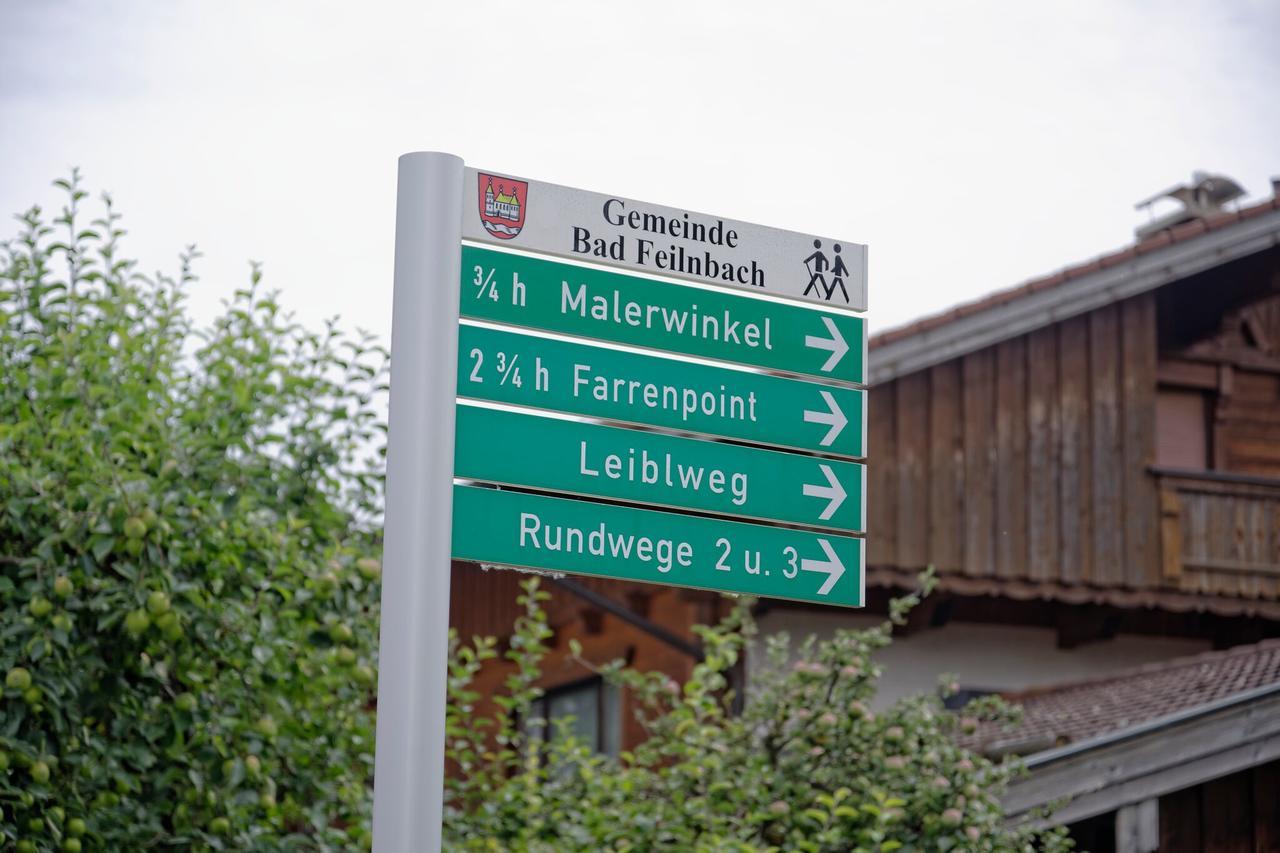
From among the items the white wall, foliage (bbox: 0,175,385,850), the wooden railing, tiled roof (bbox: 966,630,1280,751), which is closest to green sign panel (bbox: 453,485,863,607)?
foliage (bbox: 0,175,385,850)

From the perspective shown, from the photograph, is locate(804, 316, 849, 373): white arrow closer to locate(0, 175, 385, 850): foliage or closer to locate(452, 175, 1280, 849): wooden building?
locate(0, 175, 385, 850): foliage

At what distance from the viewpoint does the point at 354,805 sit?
901 cm

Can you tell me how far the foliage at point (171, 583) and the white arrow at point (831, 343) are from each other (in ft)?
10.8

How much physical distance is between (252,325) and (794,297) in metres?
5.65

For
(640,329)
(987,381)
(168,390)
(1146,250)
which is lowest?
(640,329)

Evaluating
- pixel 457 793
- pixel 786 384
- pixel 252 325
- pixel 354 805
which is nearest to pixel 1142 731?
pixel 457 793

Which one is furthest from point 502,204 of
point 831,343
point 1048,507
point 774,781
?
point 1048,507

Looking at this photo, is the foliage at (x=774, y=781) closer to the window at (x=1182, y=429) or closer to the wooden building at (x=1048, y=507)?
the wooden building at (x=1048, y=507)

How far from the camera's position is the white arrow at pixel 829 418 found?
16.3 feet

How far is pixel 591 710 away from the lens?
16.3 meters

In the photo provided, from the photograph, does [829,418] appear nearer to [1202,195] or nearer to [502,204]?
[502,204]

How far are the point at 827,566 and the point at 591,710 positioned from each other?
1172 cm

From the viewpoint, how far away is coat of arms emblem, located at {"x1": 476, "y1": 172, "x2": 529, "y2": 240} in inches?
177

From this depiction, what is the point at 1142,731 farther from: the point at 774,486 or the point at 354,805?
the point at 774,486
